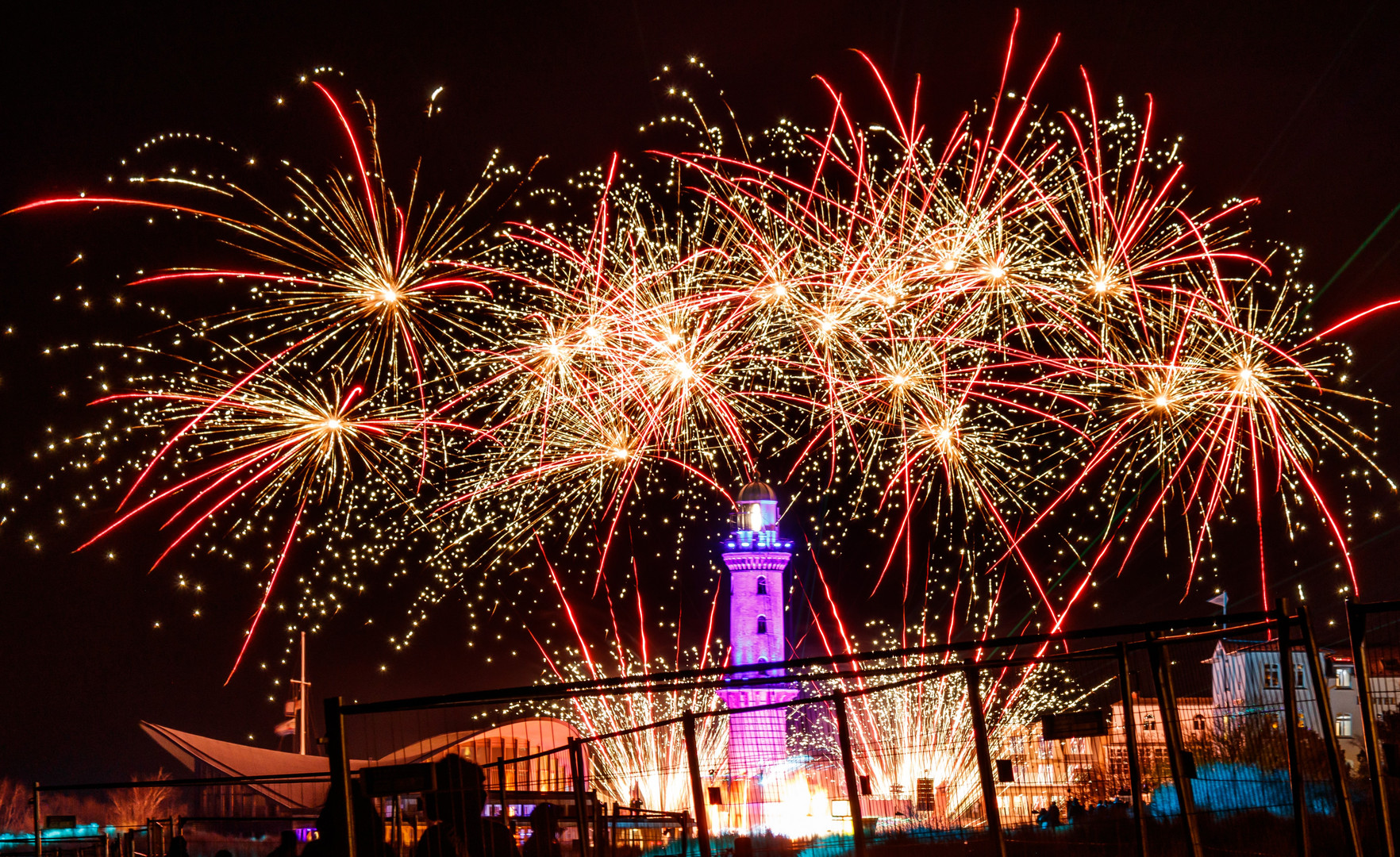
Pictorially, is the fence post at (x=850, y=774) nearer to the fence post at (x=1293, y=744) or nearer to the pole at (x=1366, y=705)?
the fence post at (x=1293, y=744)

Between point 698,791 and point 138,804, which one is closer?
point 698,791

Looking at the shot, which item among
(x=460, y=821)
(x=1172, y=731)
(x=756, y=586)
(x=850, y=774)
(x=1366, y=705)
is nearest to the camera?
(x=1366, y=705)

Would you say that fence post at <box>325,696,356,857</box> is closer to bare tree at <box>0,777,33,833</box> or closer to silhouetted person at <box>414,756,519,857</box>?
silhouetted person at <box>414,756,519,857</box>

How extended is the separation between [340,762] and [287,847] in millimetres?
4671

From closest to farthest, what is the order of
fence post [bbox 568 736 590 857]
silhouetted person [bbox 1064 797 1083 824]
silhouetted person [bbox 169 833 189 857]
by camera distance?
silhouetted person [bbox 1064 797 1083 824], fence post [bbox 568 736 590 857], silhouetted person [bbox 169 833 189 857]

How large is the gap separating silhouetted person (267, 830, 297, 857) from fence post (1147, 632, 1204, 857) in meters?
8.27

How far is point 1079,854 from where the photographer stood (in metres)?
11.5

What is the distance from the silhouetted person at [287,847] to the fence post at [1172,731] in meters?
8.27

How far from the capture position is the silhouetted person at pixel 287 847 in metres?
11.9

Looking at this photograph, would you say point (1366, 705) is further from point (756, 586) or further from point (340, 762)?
point (756, 586)

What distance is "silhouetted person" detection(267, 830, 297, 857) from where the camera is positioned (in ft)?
39.0

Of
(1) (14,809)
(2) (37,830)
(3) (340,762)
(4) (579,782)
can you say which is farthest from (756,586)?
(1) (14,809)

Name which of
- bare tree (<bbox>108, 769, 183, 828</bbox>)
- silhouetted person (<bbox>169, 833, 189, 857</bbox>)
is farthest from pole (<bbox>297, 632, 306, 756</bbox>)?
silhouetted person (<bbox>169, 833, 189, 857</bbox>)

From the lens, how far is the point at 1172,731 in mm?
9195
